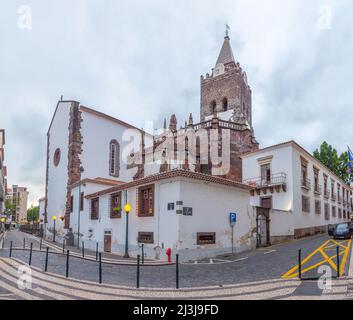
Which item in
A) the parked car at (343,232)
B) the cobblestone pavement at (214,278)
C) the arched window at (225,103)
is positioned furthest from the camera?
the arched window at (225,103)

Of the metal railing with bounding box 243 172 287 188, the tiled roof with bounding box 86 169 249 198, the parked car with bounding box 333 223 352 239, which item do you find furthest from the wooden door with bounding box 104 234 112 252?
the parked car with bounding box 333 223 352 239

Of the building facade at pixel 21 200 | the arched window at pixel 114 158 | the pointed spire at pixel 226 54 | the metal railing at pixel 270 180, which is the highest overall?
the pointed spire at pixel 226 54

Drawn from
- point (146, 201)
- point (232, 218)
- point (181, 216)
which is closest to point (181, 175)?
point (181, 216)

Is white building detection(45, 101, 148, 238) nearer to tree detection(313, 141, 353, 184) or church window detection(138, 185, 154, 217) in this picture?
church window detection(138, 185, 154, 217)

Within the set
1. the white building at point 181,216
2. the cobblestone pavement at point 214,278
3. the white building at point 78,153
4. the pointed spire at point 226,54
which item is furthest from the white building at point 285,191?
the pointed spire at point 226,54

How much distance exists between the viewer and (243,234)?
19.2 m

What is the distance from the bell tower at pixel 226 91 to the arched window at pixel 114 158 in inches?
602

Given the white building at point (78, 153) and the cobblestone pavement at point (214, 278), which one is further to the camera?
the white building at point (78, 153)

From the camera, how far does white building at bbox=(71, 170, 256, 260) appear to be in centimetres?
1574

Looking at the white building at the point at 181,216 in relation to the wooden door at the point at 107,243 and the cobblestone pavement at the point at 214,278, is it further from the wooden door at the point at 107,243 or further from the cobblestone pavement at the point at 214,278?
the cobblestone pavement at the point at 214,278

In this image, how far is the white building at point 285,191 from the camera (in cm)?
2306
